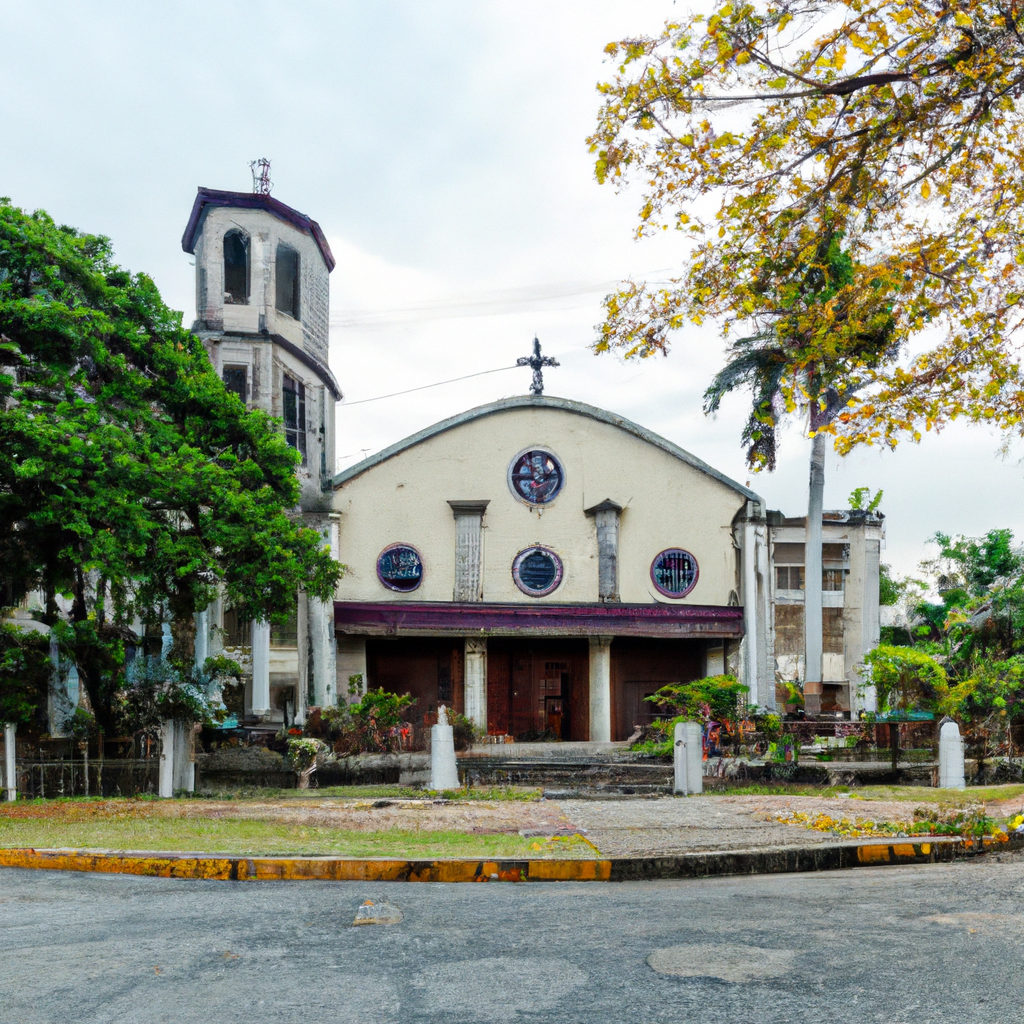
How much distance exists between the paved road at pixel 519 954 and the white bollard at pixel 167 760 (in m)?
8.02

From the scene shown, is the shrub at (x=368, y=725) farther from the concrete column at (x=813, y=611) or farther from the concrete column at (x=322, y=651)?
the concrete column at (x=813, y=611)

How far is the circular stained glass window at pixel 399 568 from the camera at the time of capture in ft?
85.3

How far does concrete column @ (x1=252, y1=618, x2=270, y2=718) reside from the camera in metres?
23.6

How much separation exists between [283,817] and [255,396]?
13617 millimetres

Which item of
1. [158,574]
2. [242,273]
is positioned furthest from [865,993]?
[242,273]

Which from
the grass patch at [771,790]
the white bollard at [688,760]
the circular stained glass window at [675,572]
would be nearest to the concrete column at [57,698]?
the white bollard at [688,760]

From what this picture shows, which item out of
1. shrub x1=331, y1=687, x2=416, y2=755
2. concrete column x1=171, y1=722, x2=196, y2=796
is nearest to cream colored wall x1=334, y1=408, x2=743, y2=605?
shrub x1=331, y1=687, x2=416, y2=755

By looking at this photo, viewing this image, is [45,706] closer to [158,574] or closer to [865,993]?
[158,574]

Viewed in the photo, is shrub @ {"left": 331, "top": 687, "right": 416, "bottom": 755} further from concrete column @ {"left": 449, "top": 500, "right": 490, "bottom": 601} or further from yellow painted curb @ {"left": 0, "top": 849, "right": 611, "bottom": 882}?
yellow painted curb @ {"left": 0, "top": 849, "right": 611, "bottom": 882}

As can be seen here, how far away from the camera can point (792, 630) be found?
95.0 ft

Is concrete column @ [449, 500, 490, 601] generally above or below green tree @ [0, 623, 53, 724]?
above

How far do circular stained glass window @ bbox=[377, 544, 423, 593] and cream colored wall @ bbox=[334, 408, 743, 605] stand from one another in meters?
0.15

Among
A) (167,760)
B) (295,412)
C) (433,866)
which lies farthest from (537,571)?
(433,866)

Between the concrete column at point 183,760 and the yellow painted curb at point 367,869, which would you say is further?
the concrete column at point 183,760
